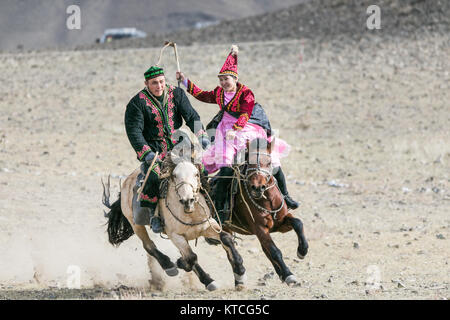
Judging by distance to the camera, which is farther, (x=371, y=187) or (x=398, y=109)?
(x=398, y=109)

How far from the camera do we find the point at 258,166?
800 centimetres

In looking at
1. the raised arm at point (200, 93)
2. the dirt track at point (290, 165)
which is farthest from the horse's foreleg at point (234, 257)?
the raised arm at point (200, 93)

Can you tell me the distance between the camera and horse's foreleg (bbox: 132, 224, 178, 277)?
27.7 feet

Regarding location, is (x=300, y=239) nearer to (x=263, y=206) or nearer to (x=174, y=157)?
(x=263, y=206)

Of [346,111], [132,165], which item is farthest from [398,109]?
[132,165]

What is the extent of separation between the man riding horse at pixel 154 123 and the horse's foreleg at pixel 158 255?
0.40 meters

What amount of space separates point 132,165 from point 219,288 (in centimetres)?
958

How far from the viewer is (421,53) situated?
2734 centimetres

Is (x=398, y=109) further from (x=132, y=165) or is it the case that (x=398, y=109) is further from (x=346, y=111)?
(x=132, y=165)

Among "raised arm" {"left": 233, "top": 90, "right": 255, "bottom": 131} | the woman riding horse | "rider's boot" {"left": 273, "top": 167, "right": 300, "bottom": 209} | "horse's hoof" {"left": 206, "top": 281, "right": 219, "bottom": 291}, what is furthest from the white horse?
"rider's boot" {"left": 273, "top": 167, "right": 300, "bottom": 209}

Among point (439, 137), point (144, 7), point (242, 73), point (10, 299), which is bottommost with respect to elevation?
point (10, 299)

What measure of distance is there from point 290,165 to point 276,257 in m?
9.74

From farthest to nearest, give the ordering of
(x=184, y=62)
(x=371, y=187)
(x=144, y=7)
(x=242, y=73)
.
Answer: (x=144, y=7) → (x=184, y=62) → (x=242, y=73) → (x=371, y=187)

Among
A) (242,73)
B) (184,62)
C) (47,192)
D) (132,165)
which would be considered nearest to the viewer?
(47,192)
